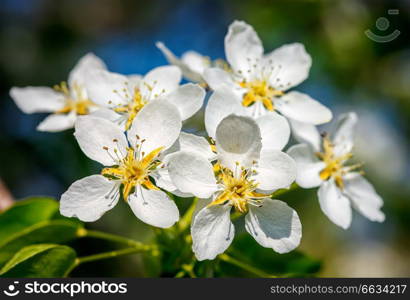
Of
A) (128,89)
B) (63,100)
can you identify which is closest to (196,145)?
(128,89)

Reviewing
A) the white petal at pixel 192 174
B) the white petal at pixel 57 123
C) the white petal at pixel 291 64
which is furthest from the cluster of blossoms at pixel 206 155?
the white petal at pixel 57 123

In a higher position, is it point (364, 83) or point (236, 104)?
point (364, 83)

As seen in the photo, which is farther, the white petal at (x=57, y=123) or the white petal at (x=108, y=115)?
the white petal at (x=57, y=123)

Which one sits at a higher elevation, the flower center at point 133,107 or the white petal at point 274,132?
the flower center at point 133,107

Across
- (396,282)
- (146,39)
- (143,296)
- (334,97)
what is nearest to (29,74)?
(146,39)

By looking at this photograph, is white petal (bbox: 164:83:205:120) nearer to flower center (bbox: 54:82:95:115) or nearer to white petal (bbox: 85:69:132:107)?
white petal (bbox: 85:69:132:107)

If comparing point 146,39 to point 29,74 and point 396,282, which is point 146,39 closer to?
point 29,74

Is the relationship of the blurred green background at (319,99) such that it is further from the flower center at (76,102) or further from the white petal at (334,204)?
the white petal at (334,204)
